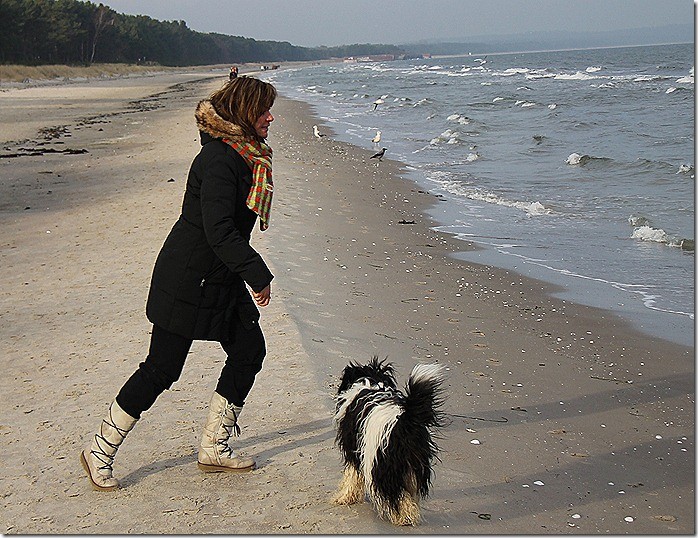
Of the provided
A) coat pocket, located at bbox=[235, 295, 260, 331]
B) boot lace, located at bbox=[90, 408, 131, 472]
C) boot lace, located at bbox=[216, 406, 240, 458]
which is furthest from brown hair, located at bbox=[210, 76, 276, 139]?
boot lace, located at bbox=[90, 408, 131, 472]

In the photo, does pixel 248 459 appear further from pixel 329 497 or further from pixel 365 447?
pixel 365 447

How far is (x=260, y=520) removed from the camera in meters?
3.39

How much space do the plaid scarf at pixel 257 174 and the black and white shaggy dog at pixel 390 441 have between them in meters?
0.84

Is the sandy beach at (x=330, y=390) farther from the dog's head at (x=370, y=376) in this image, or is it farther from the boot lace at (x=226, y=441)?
the dog's head at (x=370, y=376)

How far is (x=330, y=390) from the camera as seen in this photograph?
4.85m

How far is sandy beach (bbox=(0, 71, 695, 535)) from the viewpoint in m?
3.56

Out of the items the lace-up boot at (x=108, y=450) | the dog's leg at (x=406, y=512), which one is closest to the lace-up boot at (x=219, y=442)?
the lace-up boot at (x=108, y=450)

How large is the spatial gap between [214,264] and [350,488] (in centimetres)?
108

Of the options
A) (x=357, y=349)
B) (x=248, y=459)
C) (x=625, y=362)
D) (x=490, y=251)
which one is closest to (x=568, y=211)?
(x=490, y=251)

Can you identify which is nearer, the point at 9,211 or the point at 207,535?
the point at 207,535

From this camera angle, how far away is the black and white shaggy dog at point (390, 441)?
314 cm

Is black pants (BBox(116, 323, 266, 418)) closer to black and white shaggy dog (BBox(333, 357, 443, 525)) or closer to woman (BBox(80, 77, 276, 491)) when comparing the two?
woman (BBox(80, 77, 276, 491))

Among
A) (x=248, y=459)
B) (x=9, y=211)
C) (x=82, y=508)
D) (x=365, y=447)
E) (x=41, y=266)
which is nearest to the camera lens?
(x=365, y=447)

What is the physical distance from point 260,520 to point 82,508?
0.78 metres
